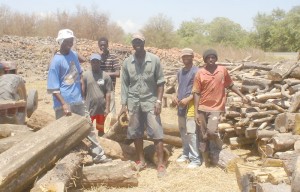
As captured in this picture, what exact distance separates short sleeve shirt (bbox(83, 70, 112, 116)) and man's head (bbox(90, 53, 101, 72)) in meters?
0.08

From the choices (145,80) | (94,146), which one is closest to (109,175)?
(94,146)

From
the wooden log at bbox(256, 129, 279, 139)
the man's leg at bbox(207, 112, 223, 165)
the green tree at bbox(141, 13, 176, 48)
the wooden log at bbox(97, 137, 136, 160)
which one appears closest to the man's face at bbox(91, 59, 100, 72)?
the wooden log at bbox(97, 137, 136, 160)

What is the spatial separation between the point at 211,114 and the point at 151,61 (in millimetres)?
1213

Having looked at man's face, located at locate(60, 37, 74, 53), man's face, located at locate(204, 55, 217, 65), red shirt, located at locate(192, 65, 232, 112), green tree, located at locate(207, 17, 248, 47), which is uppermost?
green tree, located at locate(207, 17, 248, 47)

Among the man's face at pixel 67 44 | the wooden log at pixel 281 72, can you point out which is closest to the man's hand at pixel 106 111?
the man's face at pixel 67 44

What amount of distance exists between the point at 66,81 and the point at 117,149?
1509mm

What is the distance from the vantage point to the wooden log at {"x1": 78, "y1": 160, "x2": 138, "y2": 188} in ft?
18.8

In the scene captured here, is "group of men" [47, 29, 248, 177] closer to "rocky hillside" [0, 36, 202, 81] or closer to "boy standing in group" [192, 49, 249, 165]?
"boy standing in group" [192, 49, 249, 165]

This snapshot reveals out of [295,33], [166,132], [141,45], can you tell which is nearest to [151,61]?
[141,45]

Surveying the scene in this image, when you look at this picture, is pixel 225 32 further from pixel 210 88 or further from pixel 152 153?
pixel 210 88

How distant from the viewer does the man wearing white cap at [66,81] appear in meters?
5.82

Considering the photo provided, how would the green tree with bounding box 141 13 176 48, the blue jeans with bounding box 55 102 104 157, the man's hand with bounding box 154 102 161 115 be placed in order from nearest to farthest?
the blue jeans with bounding box 55 102 104 157, the man's hand with bounding box 154 102 161 115, the green tree with bounding box 141 13 176 48

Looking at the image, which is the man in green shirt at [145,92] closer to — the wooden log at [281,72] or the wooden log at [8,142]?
the wooden log at [8,142]

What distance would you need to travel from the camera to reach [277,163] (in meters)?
5.89
